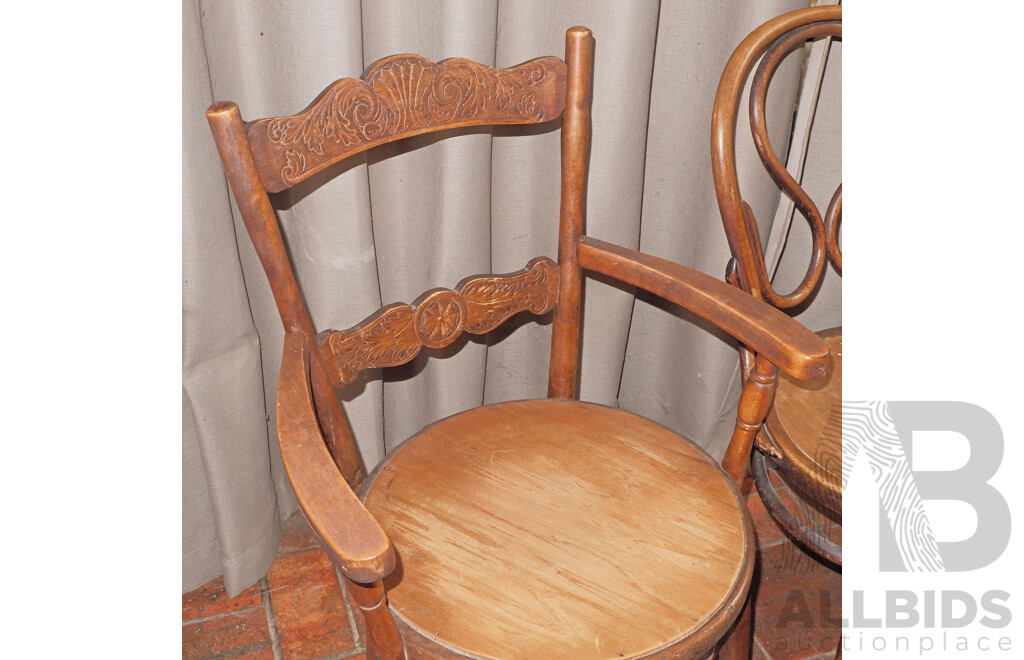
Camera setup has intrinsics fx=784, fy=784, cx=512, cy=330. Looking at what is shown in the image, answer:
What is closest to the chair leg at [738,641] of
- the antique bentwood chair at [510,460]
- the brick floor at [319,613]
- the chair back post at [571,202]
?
the antique bentwood chair at [510,460]

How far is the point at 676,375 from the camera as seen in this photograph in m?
1.66

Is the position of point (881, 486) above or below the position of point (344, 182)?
below

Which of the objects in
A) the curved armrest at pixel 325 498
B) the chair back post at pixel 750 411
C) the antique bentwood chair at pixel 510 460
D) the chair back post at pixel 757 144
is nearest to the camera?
the curved armrest at pixel 325 498

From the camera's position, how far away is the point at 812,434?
3.65 feet

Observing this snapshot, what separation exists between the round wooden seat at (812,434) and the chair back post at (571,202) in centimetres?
31

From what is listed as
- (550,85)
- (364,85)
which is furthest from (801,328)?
(364,85)

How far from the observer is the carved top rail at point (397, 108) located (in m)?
0.90

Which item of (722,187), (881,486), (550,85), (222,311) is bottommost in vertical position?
(881,486)

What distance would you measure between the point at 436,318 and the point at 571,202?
26 cm

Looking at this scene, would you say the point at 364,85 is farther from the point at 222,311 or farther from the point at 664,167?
the point at 664,167

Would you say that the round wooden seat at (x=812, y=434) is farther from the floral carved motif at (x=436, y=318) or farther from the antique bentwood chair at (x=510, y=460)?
the floral carved motif at (x=436, y=318)

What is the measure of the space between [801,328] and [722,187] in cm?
31

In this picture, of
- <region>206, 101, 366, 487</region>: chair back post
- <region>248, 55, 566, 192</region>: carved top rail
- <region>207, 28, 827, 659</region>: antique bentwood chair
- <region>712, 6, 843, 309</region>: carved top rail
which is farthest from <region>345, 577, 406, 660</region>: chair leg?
<region>712, 6, 843, 309</region>: carved top rail

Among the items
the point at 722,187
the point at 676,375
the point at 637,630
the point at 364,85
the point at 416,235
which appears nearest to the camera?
the point at 637,630
